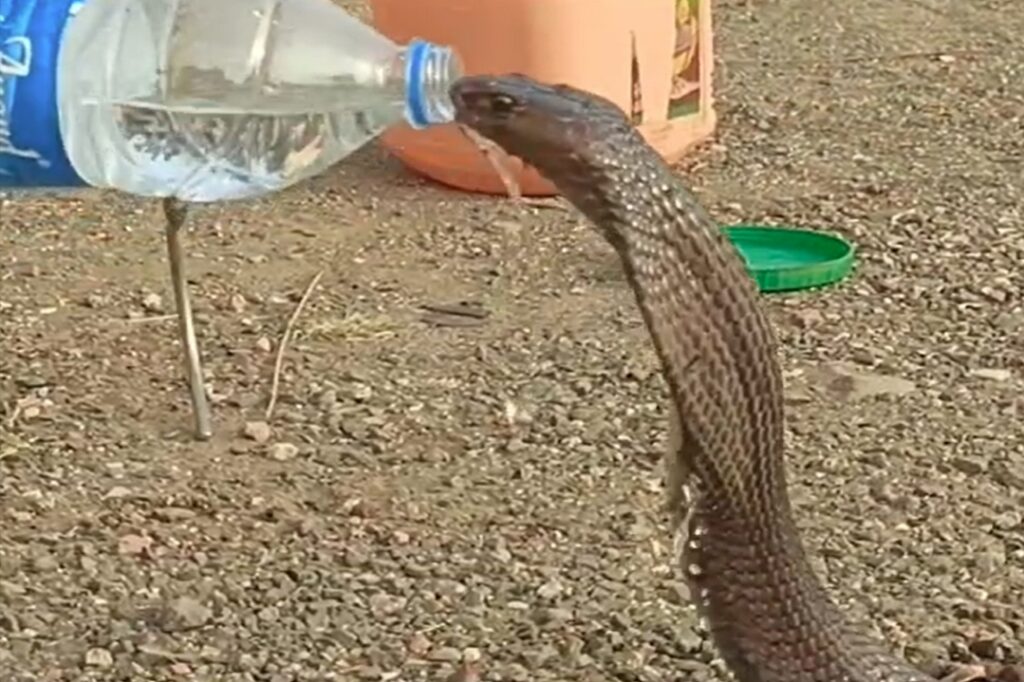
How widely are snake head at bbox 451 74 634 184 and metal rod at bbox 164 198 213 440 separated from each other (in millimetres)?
973

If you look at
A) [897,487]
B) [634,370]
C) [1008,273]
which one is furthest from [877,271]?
[897,487]

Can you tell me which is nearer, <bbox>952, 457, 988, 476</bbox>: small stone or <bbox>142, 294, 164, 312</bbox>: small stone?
<bbox>952, 457, 988, 476</bbox>: small stone

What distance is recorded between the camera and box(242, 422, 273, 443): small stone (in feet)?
9.89

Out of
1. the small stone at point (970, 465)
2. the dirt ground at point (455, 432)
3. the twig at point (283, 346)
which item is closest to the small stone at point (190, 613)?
the dirt ground at point (455, 432)

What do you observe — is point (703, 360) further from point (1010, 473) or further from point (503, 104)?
point (1010, 473)

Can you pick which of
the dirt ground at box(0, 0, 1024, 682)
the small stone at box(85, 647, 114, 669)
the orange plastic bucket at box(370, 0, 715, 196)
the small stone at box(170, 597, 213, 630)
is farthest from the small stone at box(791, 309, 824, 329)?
the small stone at box(85, 647, 114, 669)

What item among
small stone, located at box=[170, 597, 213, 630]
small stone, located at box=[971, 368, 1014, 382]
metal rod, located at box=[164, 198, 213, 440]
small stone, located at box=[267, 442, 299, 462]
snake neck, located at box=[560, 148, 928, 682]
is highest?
snake neck, located at box=[560, 148, 928, 682]

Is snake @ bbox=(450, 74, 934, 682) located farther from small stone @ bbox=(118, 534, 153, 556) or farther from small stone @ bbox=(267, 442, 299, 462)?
small stone @ bbox=(267, 442, 299, 462)

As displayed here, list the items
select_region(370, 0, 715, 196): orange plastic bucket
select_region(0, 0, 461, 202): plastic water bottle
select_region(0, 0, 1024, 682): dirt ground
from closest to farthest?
select_region(0, 0, 461, 202): plastic water bottle < select_region(0, 0, 1024, 682): dirt ground < select_region(370, 0, 715, 196): orange plastic bucket

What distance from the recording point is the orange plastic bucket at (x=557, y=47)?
12.7 ft

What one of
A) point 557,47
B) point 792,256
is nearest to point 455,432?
point 792,256

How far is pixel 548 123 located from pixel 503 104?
0.15 ft

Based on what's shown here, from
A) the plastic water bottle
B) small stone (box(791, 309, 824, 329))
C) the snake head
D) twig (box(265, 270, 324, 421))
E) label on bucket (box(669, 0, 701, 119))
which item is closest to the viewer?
the snake head

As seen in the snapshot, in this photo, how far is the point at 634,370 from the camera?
3225mm
